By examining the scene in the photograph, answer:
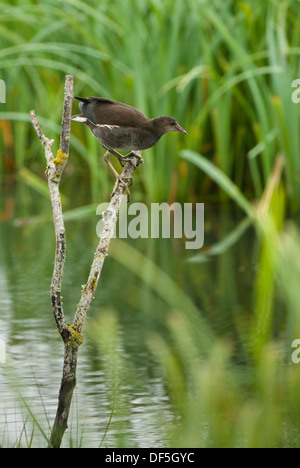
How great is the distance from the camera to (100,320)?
10.5ft

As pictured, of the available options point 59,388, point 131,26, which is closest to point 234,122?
point 131,26

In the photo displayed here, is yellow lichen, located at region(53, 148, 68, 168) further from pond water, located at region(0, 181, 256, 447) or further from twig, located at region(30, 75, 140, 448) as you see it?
pond water, located at region(0, 181, 256, 447)

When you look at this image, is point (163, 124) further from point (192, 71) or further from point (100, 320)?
point (192, 71)

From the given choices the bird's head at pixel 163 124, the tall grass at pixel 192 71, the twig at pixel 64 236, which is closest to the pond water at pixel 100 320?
the twig at pixel 64 236

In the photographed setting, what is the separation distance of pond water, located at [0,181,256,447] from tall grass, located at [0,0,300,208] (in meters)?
0.36

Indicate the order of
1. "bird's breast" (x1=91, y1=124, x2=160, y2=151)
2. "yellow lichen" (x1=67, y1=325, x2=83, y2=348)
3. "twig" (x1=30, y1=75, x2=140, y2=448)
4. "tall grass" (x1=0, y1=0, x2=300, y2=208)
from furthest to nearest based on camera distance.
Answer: "tall grass" (x1=0, y1=0, x2=300, y2=208), "yellow lichen" (x1=67, y1=325, x2=83, y2=348), "twig" (x1=30, y1=75, x2=140, y2=448), "bird's breast" (x1=91, y1=124, x2=160, y2=151)

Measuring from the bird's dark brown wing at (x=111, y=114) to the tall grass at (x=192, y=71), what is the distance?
2.39 metres

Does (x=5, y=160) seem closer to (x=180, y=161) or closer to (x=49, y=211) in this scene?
(x=49, y=211)

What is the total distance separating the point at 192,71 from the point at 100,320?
1.70 metres

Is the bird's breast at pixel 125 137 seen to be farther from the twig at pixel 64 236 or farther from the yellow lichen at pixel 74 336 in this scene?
the yellow lichen at pixel 74 336

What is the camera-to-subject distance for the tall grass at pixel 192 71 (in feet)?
15.0

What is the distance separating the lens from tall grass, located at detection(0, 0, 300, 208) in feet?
15.0

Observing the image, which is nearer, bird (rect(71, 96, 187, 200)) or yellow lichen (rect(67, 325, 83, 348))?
bird (rect(71, 96, 187, 200))

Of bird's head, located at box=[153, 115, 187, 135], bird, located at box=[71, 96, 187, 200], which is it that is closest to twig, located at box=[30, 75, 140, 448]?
bird, located at box=[71, 96, 187, 200]
